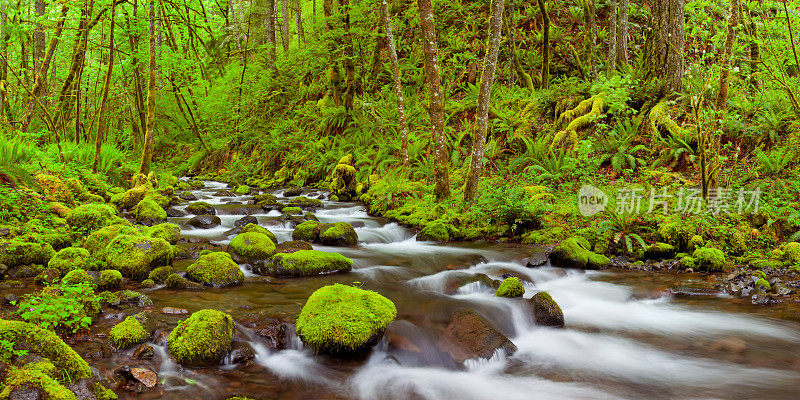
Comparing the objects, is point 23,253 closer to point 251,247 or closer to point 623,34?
point 251,247

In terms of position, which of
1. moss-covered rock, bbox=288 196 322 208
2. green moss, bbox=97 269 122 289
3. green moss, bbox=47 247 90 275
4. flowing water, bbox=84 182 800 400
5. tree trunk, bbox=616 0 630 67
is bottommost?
flowing water, bbox=84 182 800 400

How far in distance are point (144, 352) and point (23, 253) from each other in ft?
12.0

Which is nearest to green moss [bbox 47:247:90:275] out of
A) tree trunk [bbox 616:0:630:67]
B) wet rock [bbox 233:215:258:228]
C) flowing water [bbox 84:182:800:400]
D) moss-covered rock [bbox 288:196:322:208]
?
flowing water [bbox 84:182:800:400]

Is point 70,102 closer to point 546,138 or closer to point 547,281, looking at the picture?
point 546,138

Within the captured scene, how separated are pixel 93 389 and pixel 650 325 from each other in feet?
20.4

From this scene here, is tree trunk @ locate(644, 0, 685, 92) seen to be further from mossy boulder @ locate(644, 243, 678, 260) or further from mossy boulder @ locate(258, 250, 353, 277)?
mossy boulder @ locate(258, 250, 353, 277)

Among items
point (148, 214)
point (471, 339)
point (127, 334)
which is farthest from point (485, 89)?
point (148, 214)

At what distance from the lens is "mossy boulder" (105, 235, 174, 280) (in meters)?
6.43

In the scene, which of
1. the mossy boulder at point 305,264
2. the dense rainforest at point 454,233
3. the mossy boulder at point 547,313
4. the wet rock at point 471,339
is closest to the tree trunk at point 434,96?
the dense rainforest at point 454,233

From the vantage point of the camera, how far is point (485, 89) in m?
9.44

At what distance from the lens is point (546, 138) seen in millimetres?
12344

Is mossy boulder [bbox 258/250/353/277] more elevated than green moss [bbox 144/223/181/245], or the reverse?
green moss [bbox 144/223/181/245]

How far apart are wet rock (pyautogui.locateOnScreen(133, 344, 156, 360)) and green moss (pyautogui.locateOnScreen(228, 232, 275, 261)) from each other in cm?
330

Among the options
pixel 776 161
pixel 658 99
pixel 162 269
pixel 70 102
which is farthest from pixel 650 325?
pixel 70 102
